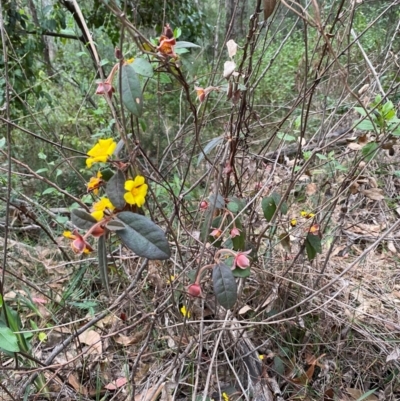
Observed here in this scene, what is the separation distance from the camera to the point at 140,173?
62 centimetres

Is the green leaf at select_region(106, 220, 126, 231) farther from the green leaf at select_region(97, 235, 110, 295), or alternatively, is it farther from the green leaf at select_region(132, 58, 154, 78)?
the green leaf at select_region(132, 58, 154, 78)

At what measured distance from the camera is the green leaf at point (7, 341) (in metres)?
0.71

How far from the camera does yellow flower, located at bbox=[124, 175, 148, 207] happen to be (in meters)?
0.57

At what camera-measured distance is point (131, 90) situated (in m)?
0.57

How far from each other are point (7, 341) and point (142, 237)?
1.21ft

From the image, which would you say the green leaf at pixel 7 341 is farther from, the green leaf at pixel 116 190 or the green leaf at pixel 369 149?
the green leaf at pixel 369 149

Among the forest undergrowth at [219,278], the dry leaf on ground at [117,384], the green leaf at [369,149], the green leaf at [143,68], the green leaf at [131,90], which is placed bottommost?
the dry leaf on ground at [117,384]

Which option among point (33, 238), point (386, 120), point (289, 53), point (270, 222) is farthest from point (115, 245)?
point (289, 53)

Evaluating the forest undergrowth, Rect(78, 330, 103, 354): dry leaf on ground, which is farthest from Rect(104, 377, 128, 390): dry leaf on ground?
Rect(78, 330, 103, 354): dry leaf on ground

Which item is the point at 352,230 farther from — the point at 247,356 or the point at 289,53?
the point at 289,53

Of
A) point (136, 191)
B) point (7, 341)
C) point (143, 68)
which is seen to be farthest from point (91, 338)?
point (143, 68)

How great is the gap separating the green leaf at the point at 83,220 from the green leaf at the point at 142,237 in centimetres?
4

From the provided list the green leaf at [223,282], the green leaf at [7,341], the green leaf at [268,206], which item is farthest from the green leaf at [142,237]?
the green leaf at [268,206]

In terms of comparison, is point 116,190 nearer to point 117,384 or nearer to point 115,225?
point 115,225
